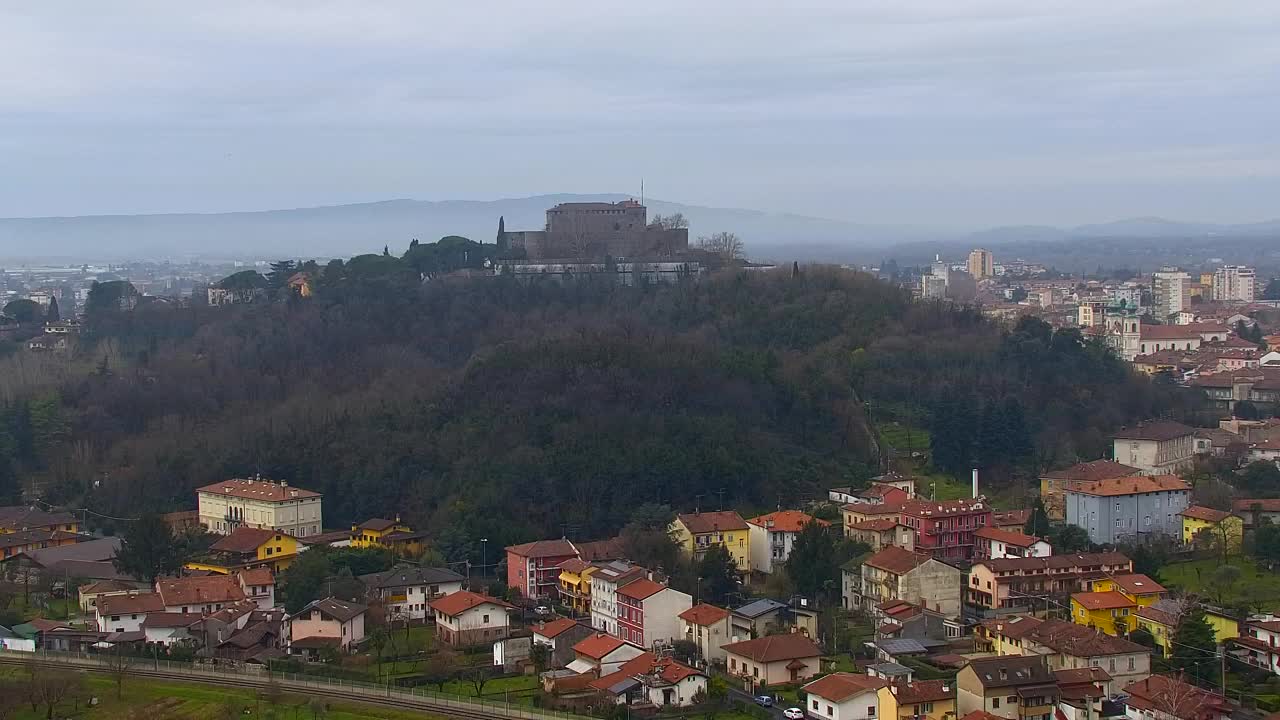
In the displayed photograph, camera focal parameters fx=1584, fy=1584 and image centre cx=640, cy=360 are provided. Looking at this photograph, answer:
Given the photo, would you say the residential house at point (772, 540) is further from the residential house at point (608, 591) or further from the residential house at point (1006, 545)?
the residential house at point (608, 591)

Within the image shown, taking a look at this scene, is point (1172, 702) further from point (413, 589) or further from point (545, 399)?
point (545, 399)

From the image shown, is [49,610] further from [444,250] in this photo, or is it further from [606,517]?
[444,250]

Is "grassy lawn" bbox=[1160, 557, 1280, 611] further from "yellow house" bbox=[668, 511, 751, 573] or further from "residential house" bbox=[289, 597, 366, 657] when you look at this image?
"residential house" bbox=[289, 597, 366, 657]

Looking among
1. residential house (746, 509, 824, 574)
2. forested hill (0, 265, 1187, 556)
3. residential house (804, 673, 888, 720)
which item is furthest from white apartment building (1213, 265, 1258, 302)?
residential house (804, 673, 888, 720)

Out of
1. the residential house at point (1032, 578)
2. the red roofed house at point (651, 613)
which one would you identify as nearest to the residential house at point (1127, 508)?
the residential house at point (1032, 578)

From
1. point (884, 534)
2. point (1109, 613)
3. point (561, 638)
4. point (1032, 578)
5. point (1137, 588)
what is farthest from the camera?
point (884, 534)

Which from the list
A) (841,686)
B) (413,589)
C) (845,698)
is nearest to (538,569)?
(413,589)

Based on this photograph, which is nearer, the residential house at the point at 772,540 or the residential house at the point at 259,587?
the residential house at the point at 259,587
